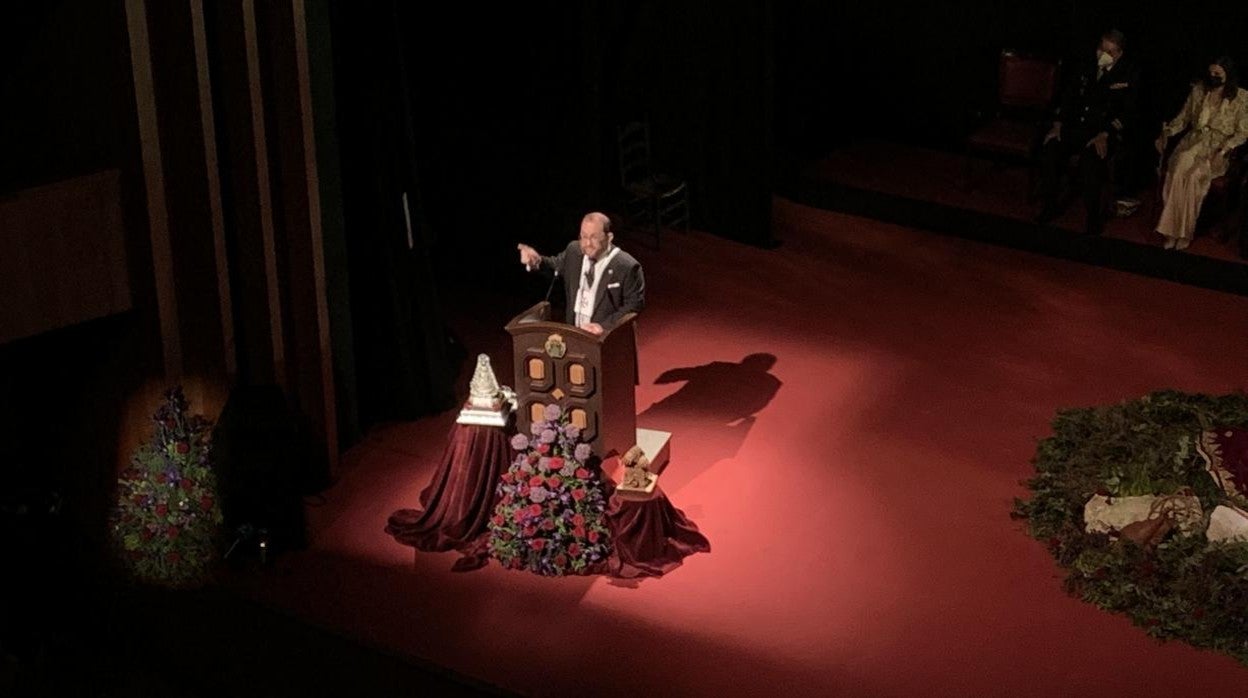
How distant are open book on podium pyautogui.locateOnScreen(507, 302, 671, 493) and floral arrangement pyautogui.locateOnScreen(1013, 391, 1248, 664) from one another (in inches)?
82.6

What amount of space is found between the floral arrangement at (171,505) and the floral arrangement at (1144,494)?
394 cm

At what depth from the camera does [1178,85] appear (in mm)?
11102

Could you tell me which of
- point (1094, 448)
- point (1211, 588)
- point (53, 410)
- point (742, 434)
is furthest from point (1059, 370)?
point (53, 410)

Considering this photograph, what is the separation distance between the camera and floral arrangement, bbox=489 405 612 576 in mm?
6973

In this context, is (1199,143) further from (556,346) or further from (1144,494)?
(556,346)

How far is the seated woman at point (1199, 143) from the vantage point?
10258mm

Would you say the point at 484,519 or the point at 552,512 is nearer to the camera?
the point at 552,512

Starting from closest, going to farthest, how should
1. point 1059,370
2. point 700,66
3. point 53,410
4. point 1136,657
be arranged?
point 1136,657
point 53,410
point 1059,370
point 700,66

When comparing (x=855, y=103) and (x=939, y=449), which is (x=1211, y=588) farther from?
(x=855, y=103)

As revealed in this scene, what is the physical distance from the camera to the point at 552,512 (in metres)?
6.98

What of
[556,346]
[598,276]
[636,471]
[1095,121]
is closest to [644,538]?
[636,471]

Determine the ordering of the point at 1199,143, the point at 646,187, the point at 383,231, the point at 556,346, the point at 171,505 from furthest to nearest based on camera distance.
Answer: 1. the point at 646,187
2. the point at 1199,143
3. the point at 383,231
4. the point at 556,346
5. the point at 171,505

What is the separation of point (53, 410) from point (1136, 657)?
5.16 m

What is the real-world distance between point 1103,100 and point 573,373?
17.1 feet
